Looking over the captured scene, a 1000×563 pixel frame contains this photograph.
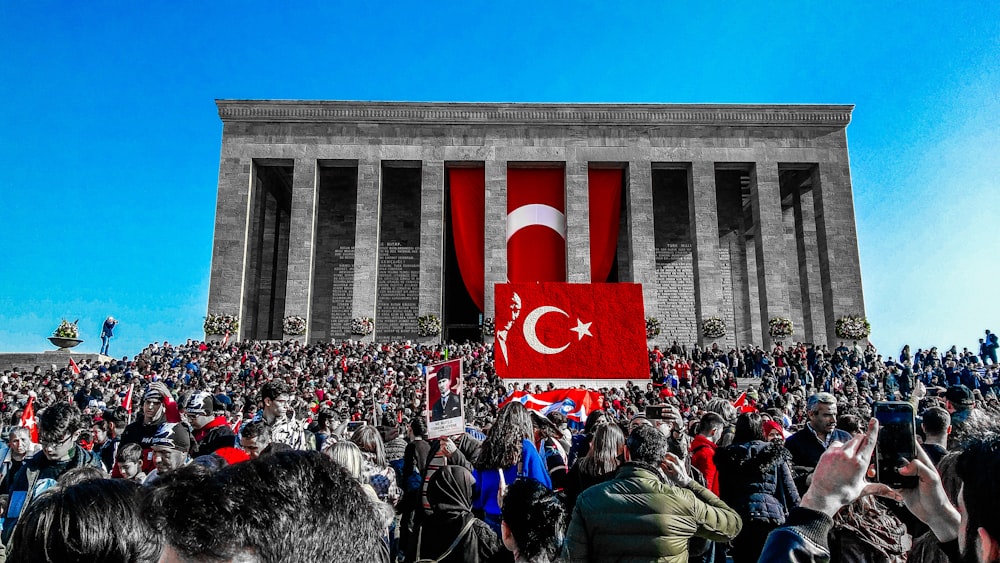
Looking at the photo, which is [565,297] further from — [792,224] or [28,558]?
[792,224]

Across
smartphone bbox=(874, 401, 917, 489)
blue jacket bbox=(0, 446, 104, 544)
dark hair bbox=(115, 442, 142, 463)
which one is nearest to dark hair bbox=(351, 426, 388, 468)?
dark hair bbox=(115, 442, 142, 463)

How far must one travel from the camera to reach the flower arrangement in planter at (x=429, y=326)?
32.6 m

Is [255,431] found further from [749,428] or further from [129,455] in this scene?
[749,428]

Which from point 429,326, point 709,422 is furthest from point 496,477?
point 429,326

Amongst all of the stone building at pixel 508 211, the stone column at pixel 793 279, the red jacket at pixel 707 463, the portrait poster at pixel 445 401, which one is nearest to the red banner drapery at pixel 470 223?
the stone building at pixel 508 211

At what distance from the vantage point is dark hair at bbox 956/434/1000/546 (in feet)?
5.60

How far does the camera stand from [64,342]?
2662 centimetres

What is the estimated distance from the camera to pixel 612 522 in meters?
3.66

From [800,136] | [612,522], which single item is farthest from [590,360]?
[800,136]

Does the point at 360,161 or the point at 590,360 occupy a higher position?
the point at 360,161

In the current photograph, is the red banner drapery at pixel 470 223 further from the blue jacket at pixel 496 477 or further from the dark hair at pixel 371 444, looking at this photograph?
the blue jacket at pixel 496 477

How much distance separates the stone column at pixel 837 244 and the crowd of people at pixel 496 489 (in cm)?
2489

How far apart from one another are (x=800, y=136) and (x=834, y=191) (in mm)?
3238

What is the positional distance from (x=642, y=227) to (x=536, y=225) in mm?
5059
